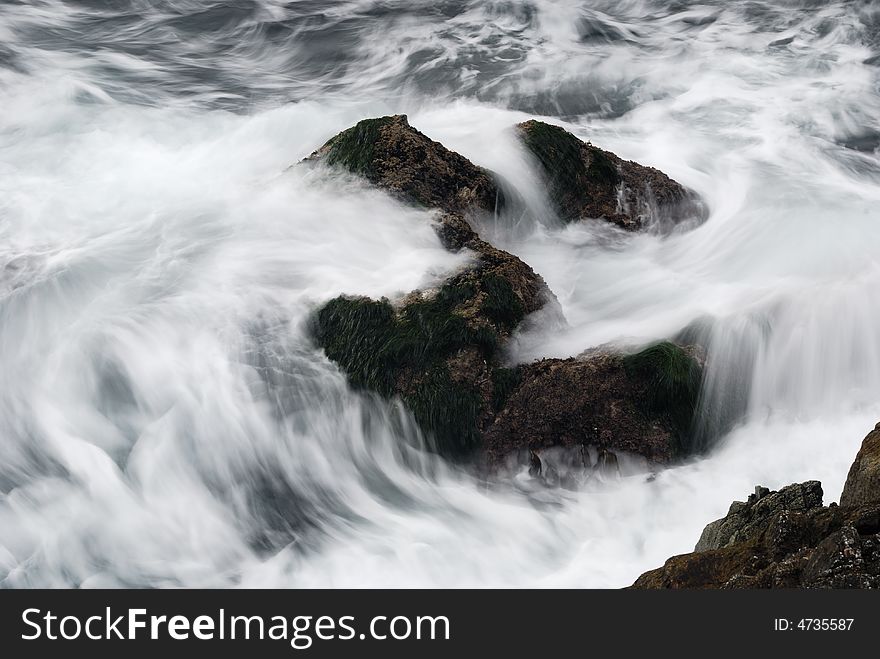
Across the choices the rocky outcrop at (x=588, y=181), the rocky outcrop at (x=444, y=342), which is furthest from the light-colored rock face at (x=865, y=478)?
the rocky outcrop at (x=588, y=181)

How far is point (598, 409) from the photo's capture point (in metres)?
7.55

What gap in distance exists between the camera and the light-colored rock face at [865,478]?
5348 mm

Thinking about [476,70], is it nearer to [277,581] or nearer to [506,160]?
[506,160]

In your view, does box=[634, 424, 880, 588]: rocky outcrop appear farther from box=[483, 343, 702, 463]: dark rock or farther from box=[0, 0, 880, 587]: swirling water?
box=[483, 343, 702, 463]: dark rock

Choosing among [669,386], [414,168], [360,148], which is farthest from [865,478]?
[360,148]

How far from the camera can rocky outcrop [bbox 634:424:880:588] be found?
4418 mm

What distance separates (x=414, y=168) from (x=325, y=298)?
1477 millimetres

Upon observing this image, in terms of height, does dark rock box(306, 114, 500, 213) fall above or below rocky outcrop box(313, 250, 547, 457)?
above

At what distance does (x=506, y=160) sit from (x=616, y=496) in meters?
3.89

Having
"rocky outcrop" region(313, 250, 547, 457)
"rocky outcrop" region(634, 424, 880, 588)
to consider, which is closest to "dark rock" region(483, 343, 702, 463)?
"rocky outcrop" region(313, 250, 547, 457)

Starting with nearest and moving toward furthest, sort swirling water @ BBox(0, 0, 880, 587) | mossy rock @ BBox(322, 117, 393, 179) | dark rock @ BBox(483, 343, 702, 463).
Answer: swirling water @ BBox(0, 0, 880, 587) → dark rock @ BBox(483, 343, 702, 463) → mossy rock @ BBox(322, 117, 393, 179)

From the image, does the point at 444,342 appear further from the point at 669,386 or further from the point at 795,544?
the point at 795,544

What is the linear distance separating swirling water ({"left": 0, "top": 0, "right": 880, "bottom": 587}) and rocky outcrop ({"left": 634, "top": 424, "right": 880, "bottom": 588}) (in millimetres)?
1513

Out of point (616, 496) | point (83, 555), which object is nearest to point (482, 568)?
point (616, 496)
